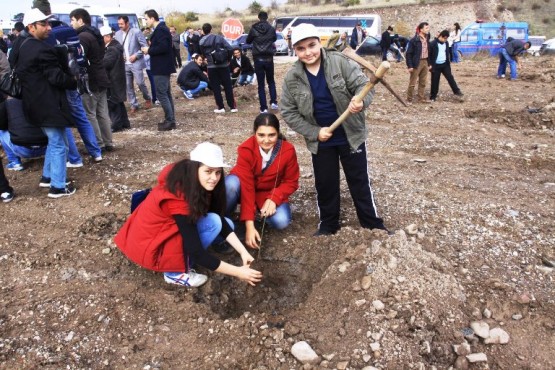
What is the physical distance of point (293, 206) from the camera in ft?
13.5

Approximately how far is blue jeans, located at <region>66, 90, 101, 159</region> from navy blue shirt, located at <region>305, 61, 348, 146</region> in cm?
309

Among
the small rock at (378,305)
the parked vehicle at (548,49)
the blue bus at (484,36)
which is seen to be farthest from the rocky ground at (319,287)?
the blue bus at (484,36)

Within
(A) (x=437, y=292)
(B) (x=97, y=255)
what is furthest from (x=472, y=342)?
(B) (x=97, y=255)

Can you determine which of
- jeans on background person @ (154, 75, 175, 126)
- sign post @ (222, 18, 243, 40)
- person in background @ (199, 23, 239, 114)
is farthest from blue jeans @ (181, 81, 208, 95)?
jeans on background person @ (154, 75, 175, 126)

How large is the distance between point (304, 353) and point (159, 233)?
120 cm

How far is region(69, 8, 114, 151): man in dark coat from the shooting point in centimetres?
525

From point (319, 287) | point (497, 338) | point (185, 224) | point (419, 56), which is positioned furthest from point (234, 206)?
point (419, 56)

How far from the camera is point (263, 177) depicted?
3486 millimetres

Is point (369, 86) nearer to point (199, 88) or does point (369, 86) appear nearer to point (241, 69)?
point (199, 88)

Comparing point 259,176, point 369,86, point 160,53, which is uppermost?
point 160,53

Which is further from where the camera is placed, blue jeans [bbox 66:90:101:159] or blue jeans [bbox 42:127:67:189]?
blue jeans [bbox 66:90:101:159]

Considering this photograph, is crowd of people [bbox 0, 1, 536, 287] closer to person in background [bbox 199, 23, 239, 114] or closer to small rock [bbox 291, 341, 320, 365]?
small rock [bbox 291, 341, 320, 365]

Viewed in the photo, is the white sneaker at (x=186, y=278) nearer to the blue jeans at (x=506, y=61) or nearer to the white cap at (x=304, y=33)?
the white cap at (x=304, y=33)

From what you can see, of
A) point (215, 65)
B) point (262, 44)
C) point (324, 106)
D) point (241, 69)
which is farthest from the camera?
point (241, 69)
